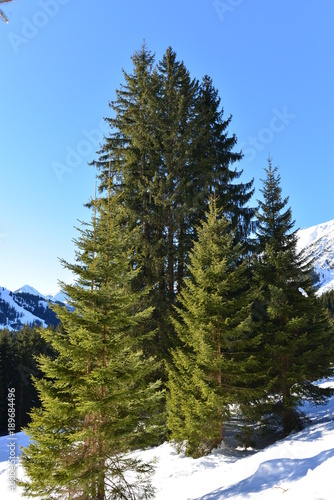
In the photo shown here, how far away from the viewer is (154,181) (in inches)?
689

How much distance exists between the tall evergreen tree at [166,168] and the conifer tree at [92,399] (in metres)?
7.09

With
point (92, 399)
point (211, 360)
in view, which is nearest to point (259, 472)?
point (92, 399)

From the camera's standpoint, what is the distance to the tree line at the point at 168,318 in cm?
789

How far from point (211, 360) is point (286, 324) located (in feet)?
11.5

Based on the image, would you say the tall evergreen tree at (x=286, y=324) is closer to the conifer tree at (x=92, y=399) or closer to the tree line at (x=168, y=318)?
the tree line at (x=168, y=318)

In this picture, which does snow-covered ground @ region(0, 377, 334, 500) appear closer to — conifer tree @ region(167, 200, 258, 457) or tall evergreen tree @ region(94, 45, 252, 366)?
conifer tree @ region(167, 200, 258, 457)

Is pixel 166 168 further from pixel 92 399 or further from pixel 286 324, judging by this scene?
pixel 92 399

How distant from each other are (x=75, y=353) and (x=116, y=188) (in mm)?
12441

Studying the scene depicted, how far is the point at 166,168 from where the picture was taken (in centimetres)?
1872

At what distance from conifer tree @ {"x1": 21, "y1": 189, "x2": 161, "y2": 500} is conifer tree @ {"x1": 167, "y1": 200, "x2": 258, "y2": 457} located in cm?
332

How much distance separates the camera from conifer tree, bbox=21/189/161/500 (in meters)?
7.37

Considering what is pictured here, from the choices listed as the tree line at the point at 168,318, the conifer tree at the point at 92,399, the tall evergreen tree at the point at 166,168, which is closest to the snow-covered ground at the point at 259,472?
the tree line at the point at 168,318

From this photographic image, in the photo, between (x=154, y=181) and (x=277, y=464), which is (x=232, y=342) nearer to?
(x=277, y=464)

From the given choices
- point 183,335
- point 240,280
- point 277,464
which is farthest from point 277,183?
point 277,464
